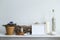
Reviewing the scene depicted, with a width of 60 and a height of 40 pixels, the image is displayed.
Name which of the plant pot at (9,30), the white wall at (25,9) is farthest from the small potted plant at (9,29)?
the white wall at (25,9)

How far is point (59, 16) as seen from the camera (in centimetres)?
194

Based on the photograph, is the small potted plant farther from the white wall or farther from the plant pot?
the white wall

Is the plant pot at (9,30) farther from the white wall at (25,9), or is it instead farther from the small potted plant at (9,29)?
the white wall at (25,9)

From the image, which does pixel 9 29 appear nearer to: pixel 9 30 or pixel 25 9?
pixel 9 30

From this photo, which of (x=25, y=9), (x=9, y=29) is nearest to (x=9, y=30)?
(x=9, y=29)

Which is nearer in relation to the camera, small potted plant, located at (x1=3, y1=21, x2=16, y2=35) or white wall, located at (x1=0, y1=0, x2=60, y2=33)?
small potted plant, located at (x1=3, y1=21, x2=16, y2=35)

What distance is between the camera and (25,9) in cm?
196

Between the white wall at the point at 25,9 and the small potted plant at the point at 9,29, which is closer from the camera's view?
the small potted plant at the point at 9,29

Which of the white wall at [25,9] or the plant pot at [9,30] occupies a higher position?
the white wall at [25,9]

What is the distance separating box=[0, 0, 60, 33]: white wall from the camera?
1.95 m

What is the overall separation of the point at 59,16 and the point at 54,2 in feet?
0.80

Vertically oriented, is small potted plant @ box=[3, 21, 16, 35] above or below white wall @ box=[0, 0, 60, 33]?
below

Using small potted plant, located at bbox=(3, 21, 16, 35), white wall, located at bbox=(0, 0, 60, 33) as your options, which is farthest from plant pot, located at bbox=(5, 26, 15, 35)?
white wall, located at bbox=(0, 0, 60, 33)

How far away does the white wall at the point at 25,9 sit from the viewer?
1946 millimetres
